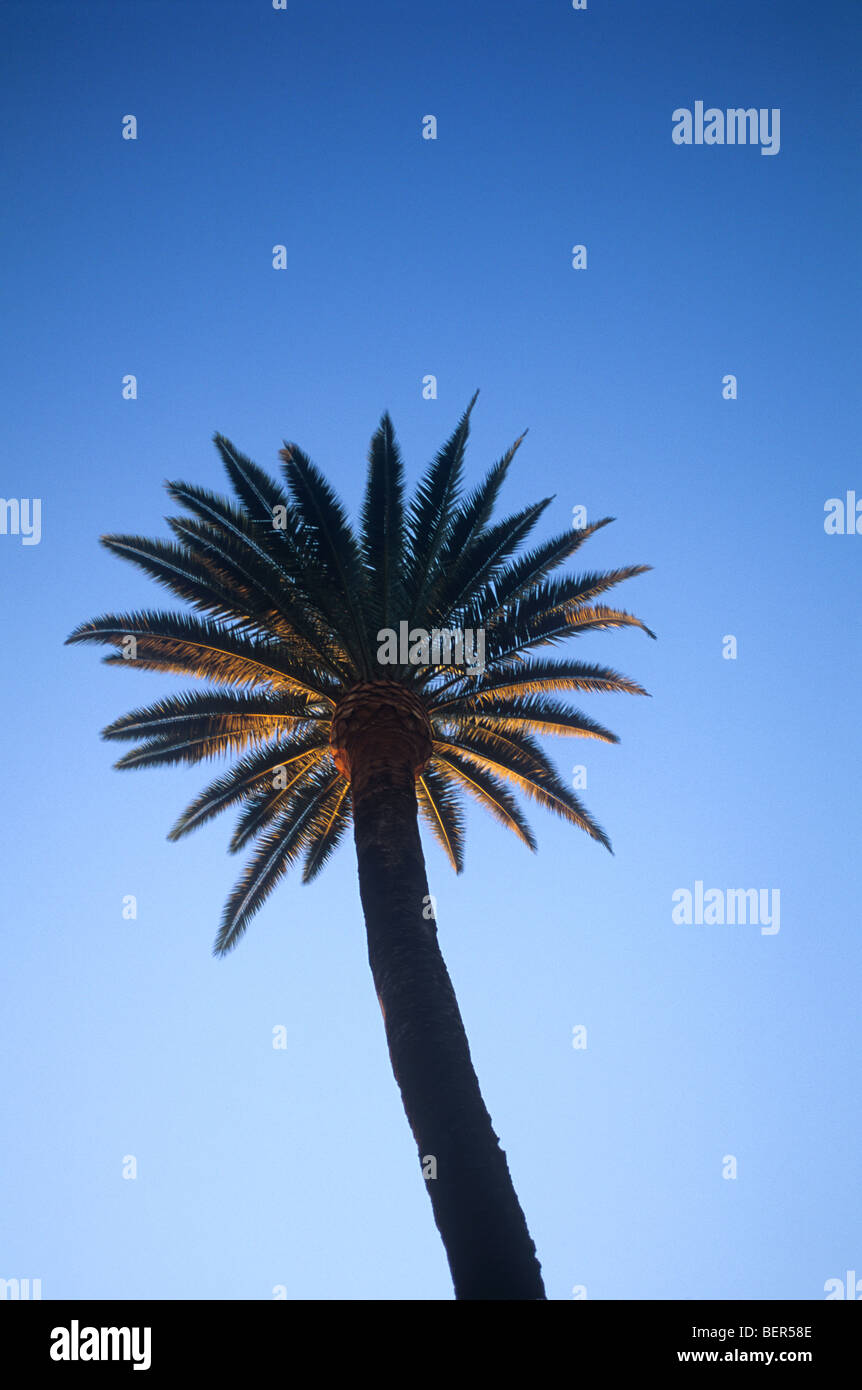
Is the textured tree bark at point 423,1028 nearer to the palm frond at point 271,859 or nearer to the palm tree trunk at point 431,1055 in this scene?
the palm tree trunk at point 431,1055

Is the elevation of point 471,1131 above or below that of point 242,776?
below

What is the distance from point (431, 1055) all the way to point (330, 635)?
18.4 ft

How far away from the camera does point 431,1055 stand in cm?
883

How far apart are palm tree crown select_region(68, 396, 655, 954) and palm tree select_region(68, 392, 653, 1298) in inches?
1.0

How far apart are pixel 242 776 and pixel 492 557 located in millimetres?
4510

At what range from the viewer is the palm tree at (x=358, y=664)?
1179 cm

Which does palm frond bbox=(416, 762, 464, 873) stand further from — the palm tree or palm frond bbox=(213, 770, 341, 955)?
palm frond bbox=(213, 770, 341, 955)

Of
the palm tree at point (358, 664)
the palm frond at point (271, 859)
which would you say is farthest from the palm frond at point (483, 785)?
the palm frond at point (271, 859)

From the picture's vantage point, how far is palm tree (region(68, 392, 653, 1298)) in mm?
11789

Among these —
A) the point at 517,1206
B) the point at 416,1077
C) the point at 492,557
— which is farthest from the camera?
the point at 492,557

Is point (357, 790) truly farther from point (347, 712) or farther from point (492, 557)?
point (492, 557)

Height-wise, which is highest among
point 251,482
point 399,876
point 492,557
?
point 251,482

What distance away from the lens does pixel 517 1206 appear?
7957 mm
